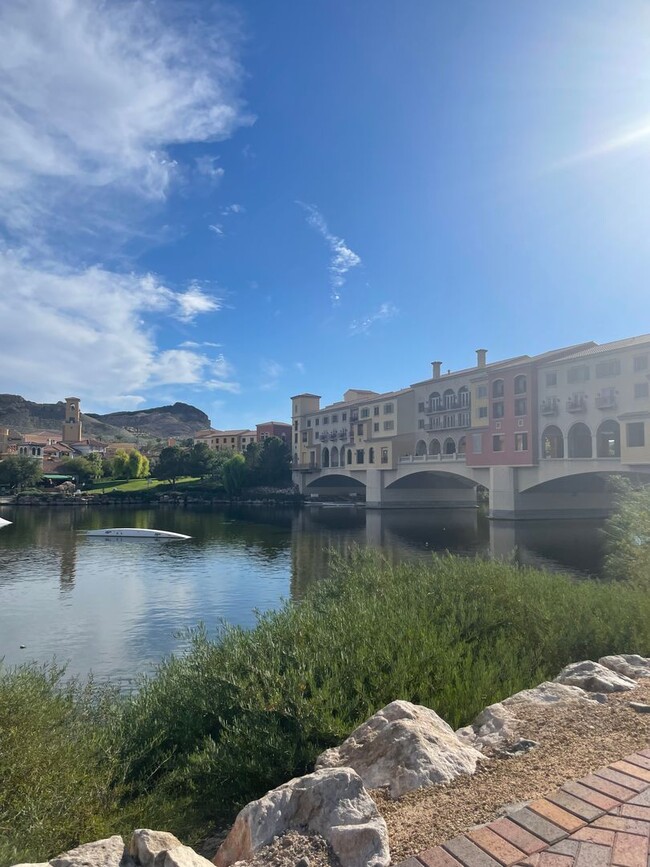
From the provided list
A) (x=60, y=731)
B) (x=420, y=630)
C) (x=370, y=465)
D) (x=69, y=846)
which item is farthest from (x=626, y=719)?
(x=370, y=465)

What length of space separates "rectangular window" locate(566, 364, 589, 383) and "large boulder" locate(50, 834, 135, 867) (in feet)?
145

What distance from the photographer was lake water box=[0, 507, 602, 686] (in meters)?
16.8

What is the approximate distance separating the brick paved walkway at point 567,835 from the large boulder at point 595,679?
8.41 ft

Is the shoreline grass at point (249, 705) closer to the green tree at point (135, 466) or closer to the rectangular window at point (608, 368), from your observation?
the rectangular window at point (608, 368)

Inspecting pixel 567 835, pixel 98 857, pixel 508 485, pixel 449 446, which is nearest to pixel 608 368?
pixel 508 485

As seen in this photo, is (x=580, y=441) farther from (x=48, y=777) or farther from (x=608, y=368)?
(x=48, y=777)

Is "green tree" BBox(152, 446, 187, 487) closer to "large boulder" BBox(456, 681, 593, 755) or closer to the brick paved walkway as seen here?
"large boulder" BBox(456, 681, 593, 755)

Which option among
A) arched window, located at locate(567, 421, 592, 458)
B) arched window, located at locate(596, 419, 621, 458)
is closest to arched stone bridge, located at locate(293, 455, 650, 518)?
arched window, located at locate(596, 419, 621, 458)

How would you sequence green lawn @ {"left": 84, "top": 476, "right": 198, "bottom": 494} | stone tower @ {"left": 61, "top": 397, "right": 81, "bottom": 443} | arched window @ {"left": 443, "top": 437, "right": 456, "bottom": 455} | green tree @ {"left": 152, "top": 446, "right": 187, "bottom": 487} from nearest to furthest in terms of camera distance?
arched window @ {"left": 443, "top": 437, "right": 456, "bottom": 455} → green lawn @ {"left": 84, "top": 476, "right": 198, "bottom": 494} → green tree @ {"left": 152, "top": 446, "right": 187, "bottom": 487} → stone tower @ {"left": 61, "top": 397, "right": 81, "bottom": 443}

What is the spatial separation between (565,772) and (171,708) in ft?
15.6

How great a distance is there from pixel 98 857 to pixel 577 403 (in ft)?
144

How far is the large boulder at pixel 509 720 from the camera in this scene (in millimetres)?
4617

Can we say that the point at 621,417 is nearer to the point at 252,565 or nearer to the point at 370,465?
the point at 252,565

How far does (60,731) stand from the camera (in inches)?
225
